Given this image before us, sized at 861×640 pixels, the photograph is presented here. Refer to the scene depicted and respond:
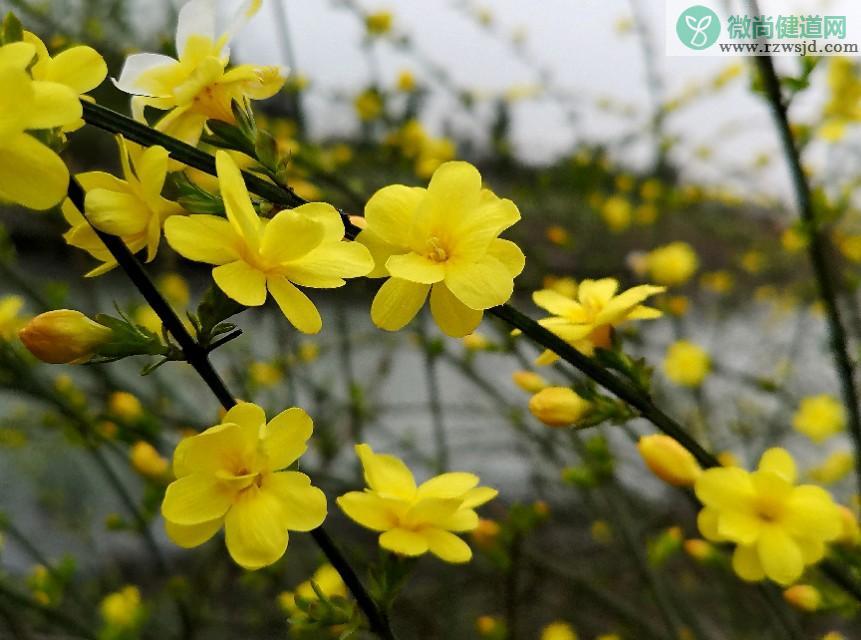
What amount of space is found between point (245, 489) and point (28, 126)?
0.23 m

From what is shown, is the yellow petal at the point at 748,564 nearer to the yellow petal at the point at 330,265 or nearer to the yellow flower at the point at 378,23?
the yellow petal at the point at 330,265

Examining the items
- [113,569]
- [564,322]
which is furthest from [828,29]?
[113,569]

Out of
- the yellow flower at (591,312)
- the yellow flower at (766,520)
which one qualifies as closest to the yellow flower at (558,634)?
the yellow flower at (766,520)

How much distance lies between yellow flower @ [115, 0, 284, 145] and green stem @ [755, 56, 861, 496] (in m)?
0.54

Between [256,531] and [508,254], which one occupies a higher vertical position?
[508,254]

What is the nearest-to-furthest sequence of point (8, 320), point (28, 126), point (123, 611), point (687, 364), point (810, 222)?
point (28, 126), point (810, 222), point (8, 320), point (123, 611), point (687, 364)

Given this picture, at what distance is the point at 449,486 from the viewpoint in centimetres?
56

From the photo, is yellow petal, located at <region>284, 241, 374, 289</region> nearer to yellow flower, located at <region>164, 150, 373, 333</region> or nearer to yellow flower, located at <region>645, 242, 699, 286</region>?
yellow flower, located at <region>164, 150, 373, 333</region>

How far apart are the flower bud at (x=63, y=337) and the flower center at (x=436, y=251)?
202 millimetres

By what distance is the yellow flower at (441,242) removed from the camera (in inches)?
16.7

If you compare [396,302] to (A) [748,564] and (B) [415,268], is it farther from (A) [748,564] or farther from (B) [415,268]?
(A) [748,564]

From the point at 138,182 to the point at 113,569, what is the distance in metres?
2.21

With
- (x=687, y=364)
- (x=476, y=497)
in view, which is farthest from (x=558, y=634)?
(x=476, y=497)

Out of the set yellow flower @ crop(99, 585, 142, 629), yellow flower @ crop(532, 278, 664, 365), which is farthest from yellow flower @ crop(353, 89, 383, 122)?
yellow flower @ crop(532, 278, 664, 365)
